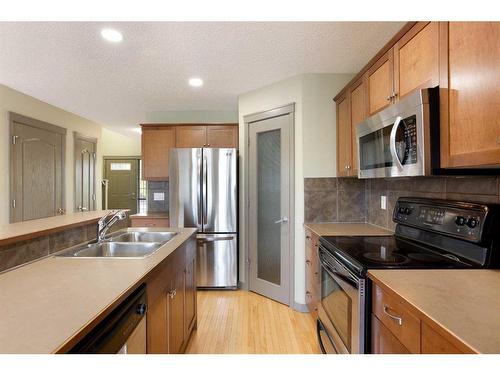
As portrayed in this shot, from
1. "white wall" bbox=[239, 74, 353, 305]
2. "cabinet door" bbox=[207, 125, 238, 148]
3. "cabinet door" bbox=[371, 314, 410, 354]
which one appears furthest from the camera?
"cabinet door" bbox=[207, 125, 238, 148]

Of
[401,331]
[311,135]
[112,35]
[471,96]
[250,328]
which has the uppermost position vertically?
[112,35]

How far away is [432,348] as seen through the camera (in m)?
0.82

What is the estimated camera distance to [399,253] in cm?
155

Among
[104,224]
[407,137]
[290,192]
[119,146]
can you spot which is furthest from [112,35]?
[119,146]

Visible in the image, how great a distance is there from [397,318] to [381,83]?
147cm

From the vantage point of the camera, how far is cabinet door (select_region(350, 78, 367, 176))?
7.06 ft

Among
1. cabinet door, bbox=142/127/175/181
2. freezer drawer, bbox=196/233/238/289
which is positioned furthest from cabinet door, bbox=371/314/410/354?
cabinet door, bbox=142/127/175/181

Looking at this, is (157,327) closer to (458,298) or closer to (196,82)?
(458,298)

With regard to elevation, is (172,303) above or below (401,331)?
below

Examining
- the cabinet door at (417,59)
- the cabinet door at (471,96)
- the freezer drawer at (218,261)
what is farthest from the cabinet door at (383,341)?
the freezer drawer at (218,261)

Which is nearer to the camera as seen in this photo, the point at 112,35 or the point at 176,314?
the point at 176,314

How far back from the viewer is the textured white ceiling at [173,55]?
2066 mm

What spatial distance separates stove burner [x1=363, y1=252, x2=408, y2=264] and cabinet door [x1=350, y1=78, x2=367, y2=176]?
0.95m

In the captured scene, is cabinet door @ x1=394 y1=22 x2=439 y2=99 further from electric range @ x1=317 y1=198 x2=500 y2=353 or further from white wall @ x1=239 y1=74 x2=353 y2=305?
white wall @ x1=239 y1=74 x2=353 y2=305
